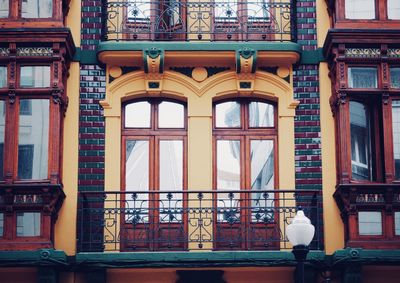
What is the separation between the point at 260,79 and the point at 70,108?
377cm

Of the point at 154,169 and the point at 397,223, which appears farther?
the point at 154,169

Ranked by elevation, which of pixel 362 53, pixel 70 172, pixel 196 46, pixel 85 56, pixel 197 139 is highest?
pixel 196 46

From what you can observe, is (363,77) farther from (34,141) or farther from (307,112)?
(34,141)

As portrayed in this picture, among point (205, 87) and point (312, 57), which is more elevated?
point (312, 57)

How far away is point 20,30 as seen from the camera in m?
22.5

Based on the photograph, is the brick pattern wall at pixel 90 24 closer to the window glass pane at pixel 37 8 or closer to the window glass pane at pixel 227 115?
the window glass pane at pixel 37 8

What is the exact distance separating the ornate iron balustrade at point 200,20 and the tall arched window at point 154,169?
57.2 inches

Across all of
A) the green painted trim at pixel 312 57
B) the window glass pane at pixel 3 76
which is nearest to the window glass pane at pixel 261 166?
the green painted trim at pixel 312 57

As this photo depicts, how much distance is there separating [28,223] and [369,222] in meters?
6.32

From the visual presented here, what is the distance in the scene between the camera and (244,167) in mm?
23234

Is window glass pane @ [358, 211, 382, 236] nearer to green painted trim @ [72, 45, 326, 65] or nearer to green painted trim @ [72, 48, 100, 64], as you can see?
green painted trim @ [72, 45, 326, 65]

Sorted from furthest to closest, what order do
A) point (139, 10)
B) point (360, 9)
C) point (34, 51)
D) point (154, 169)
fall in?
point (139, 10) < point (360, 9) < point (154, 169) < point (34, 51)

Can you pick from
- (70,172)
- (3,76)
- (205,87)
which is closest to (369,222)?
(205,87)

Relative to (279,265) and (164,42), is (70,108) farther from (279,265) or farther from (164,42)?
(279,265)
